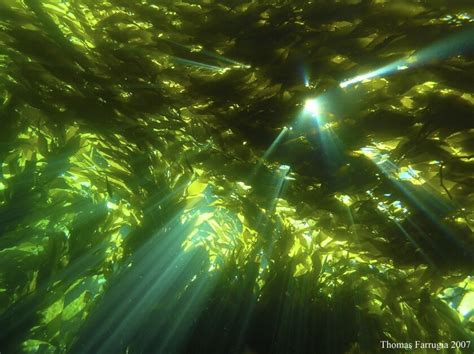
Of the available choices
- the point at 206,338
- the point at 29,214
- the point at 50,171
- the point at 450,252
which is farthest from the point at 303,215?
the point at 29,214

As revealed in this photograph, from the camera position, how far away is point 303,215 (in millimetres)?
2084

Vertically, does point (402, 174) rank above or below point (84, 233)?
above

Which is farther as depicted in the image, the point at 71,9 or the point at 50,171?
the point at 50,171

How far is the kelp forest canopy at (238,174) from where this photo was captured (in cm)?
138

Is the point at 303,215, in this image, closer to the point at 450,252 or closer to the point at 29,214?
the point at 450,252

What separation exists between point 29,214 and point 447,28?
2945 millimetres

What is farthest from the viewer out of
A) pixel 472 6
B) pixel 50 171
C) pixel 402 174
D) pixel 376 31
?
pixel 50 171

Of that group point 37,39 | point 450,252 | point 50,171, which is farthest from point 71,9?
point 450,252

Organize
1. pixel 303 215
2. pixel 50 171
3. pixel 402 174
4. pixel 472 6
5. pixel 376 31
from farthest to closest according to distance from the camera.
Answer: pixel 50 171
pixel 303 215
pixel 402 174
pixel 376 31
pixel 472 6

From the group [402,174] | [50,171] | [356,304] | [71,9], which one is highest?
[402,174]

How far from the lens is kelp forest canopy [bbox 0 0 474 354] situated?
1376 millimetres

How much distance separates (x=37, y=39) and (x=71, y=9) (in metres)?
0.27

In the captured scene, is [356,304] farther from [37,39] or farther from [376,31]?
[37,39]

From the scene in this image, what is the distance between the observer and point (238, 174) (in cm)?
202
